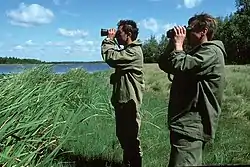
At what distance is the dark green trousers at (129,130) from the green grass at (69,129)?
0.44m

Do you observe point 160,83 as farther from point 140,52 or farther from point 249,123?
point 140,52

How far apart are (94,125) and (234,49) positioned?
42.3 metres

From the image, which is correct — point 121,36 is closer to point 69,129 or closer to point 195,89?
point 69,129

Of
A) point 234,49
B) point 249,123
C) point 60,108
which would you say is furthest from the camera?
point 234,49

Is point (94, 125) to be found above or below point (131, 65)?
below

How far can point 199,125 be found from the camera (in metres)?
3.93

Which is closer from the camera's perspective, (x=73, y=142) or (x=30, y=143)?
(x=30, y=143)

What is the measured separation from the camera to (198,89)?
3898mm

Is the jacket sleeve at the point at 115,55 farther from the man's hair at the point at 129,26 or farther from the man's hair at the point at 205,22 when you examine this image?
the man's hair at the point at 205,22

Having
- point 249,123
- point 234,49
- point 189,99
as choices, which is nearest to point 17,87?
point 189,99

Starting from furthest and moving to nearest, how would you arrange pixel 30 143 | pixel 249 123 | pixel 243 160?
pixel 249 123, pixel 243 160, pixel 30 143

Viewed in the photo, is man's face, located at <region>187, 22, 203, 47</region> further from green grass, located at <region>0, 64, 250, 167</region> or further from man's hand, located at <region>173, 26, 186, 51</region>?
green grass, located at <region>0, 64, 250, 167</region>

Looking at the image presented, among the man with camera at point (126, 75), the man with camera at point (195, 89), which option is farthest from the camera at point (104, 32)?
the man with camera at point (195, 89)

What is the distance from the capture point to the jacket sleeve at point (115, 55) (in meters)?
5.37
